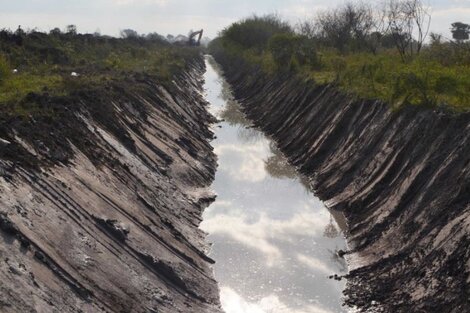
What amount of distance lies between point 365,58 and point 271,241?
2414 centimetres

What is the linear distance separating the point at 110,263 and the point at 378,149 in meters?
13.5

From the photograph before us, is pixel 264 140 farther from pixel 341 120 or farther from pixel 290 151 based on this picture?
pixel 341 120

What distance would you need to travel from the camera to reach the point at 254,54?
7756 cm

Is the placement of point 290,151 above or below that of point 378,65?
below

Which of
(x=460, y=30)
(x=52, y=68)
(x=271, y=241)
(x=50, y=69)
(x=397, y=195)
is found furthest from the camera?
(x=460, y=30)

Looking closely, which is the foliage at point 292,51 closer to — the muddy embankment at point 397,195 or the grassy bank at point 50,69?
the grassy bank at point 50,69

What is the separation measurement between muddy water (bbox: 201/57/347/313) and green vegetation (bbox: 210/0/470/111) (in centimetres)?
630

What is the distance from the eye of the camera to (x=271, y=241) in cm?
1944

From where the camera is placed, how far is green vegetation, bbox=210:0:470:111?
22.0m

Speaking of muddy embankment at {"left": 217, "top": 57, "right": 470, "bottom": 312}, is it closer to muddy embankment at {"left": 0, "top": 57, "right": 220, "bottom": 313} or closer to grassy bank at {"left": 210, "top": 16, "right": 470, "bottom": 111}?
grassy bank at {"left": 210, "top": 16, "right": 470, "bottom": 111}

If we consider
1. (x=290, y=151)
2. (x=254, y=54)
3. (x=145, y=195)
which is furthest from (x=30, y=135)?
(x=254, y=54)

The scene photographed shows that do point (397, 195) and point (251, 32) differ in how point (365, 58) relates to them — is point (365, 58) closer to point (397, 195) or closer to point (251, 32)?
point (397, 195)

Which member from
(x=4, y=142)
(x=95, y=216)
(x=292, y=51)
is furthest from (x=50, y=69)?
(x=292, y=51)

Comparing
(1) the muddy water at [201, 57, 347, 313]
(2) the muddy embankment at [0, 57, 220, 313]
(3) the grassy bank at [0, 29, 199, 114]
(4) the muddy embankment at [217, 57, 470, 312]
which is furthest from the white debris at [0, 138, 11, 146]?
(4) the muddy embankment at [217, 57, 470, 312]
